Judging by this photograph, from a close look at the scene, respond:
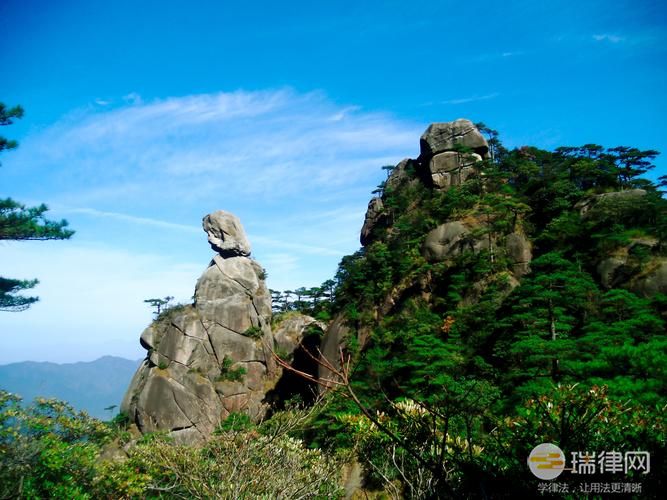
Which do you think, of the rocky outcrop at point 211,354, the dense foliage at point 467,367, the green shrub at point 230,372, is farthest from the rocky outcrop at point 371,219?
the green shrub at point 230,372

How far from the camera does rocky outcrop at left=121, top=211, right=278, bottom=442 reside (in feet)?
86.1

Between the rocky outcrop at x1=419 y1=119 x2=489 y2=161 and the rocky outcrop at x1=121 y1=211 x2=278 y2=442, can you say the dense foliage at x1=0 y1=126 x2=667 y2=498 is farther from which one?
the rocky outcrop at x1=419 y1=119 x2=489 y2=161

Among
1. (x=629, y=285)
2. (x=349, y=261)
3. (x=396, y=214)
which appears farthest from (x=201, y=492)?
(x=396, y=214)

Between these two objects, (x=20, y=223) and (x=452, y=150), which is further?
(x=452, y=150)

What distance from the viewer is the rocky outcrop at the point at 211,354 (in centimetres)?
2623

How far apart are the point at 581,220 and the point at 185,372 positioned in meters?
25.9

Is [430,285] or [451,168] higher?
[451,168]

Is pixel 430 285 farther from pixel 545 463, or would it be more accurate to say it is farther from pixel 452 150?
pixel 545 463

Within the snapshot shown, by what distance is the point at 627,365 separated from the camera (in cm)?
866

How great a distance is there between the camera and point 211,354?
96.6 ft

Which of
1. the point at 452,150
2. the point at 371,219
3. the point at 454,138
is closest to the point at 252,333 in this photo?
the point at 371,219

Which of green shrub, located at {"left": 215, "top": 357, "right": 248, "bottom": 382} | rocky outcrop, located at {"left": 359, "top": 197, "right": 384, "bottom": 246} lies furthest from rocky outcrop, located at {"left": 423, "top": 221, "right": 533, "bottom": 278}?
green shrub, located at {"left": 215, "top": 357, "right": 248, "bottom": 382}

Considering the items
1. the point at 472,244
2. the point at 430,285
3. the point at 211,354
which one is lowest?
the point at 211,354

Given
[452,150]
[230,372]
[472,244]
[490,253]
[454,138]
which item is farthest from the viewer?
[454,138]
